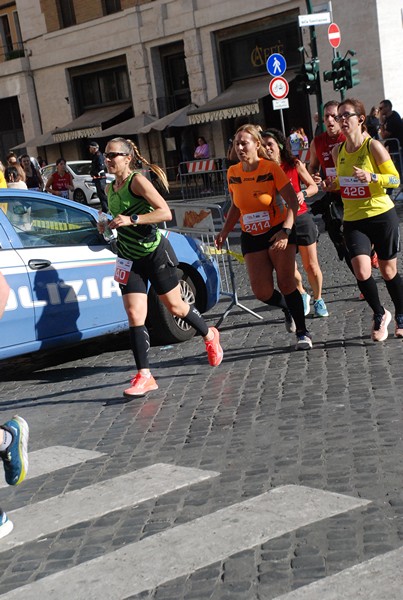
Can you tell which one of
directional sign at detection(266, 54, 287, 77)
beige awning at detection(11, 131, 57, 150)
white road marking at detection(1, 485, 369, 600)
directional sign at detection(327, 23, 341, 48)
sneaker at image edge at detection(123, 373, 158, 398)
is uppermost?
directional sign at detection(327, 23, 341, 48)

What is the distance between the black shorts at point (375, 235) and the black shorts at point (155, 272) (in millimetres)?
1405

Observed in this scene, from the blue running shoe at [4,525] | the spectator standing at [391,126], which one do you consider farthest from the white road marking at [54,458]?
the spectator standing at [391,126]

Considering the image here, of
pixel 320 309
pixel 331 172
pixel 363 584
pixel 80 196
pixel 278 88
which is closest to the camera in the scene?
pixel 363 584

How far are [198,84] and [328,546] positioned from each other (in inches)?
1320

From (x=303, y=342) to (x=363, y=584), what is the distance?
4.57 meters

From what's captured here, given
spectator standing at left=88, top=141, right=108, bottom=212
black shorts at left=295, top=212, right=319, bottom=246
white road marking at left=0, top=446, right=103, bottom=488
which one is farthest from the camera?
spectator standing at left=88, top=141, right=108, bottom=212

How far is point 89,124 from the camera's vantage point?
41.0 meters

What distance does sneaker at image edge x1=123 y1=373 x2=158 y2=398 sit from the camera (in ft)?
24.5

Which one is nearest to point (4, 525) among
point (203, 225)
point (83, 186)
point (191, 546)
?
point (191, 546)

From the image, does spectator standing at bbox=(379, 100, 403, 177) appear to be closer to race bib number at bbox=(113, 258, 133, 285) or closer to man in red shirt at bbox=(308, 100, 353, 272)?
man in red shirt at bbox=(308, 100, 353, 272)

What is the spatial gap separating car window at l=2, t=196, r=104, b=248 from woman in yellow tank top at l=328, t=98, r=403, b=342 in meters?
2.21

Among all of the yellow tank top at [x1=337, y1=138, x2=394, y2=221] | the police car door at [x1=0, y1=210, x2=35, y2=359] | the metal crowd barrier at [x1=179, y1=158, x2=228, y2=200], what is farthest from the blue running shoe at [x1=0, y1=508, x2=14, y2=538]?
the metal crowd barrier at [x1=179, y1=158, x2=228, y2=200]

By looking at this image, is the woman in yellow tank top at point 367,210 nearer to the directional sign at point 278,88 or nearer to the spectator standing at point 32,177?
the directional sign at point 278,88

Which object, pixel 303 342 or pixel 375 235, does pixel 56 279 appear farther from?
pixel 375 235
